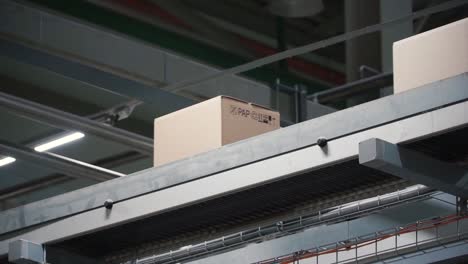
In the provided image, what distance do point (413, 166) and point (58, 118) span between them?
3.44 metres

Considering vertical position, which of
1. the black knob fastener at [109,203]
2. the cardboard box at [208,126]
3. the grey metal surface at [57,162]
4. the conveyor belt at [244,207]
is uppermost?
the grey metal surface at [57,162]

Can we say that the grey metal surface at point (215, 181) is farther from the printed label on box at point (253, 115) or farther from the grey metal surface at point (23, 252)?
the printed label on box at point (253, 115)

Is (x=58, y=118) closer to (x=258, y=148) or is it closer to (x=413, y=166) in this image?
(x=258, y=148)

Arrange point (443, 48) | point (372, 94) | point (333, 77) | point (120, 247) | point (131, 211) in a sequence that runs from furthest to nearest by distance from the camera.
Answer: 1. point (333, 77)
2. point (372, 94)
3. point (120, 247)
4. point (131, 211)
5. point (443, 48)

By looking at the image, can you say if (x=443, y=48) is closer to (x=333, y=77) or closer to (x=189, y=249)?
(x=189, y=249)

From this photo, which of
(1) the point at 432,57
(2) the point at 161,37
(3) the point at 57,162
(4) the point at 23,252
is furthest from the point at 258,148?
(2) the point at 161,37

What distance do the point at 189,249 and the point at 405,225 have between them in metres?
0.67

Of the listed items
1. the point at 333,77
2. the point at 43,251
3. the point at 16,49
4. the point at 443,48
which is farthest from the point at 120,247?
the point at 333,77

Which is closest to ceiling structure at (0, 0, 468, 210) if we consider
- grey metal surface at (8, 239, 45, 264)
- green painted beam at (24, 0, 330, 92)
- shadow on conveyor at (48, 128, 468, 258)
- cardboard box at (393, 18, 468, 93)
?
green painted beam at (24, 0, 330, 92)

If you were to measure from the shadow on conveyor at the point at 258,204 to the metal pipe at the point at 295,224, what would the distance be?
0.15ft

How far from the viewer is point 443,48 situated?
2.36 m

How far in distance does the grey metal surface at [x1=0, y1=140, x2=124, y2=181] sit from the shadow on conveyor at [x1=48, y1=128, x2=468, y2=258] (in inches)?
109

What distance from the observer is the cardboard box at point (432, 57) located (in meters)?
2.34

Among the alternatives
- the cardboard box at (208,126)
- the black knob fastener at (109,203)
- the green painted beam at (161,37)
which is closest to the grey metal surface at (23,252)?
the black knob fastener at (109,203)
